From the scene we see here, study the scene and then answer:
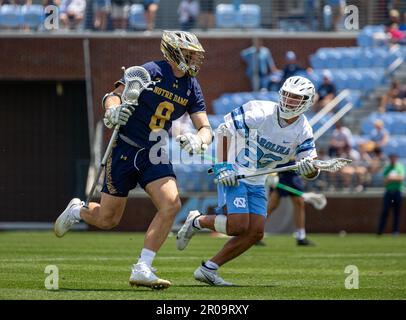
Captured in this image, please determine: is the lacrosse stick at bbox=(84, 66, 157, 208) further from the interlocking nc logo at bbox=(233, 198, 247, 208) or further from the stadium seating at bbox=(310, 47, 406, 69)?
the stadium seating at bbox=(310, 47, 406, 69)

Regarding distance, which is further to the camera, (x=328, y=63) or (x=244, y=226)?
(x=328, y=63)

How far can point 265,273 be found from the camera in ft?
36.0

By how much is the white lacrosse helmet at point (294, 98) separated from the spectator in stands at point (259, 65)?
46.3 ft

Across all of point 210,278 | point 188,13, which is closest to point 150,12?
point 188,13

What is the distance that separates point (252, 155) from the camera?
10164 millimetres

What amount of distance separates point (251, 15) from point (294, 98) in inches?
596

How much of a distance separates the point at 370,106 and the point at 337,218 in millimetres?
3484

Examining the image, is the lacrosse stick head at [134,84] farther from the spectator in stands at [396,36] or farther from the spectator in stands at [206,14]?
the spectator in stands at [396,36]

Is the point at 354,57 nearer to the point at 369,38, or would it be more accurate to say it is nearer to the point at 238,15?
the point at 369,38

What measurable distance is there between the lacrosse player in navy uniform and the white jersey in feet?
2.05

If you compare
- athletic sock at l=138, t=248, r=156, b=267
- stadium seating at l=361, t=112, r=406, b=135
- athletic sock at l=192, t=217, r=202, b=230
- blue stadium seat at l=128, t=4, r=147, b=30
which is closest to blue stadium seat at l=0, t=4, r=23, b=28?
blue stadium seat at l=128, t=4, r=147, b=30

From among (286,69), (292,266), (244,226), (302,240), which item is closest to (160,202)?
(244,226)
